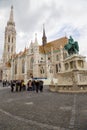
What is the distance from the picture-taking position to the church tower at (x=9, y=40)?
80938mm

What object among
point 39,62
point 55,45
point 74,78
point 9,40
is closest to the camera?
point 74,78

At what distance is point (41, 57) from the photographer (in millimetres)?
57969

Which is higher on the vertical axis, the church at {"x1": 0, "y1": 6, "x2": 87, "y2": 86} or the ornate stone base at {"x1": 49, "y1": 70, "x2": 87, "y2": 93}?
the church at {"x1": 0, "y1": 6, "x2": 87, "y2": 86}

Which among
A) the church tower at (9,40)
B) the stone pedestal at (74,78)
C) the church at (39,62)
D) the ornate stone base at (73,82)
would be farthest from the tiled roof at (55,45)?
the ornate stone base at (73,82)

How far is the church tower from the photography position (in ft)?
266

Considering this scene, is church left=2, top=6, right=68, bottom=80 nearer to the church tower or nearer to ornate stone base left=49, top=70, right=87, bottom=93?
the church tower

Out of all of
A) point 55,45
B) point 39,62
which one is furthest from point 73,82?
point 55,45

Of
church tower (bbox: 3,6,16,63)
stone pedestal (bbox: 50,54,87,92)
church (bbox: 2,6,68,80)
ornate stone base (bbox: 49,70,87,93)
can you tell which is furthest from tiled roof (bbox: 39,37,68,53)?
ornate stone base (bbox: 49,70,87,93)

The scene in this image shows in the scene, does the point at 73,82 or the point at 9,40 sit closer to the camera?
the point at 73,82

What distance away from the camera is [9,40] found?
83500 mm

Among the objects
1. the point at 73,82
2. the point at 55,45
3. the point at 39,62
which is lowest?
the point at 73,82

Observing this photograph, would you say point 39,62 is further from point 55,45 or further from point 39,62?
point 55,45

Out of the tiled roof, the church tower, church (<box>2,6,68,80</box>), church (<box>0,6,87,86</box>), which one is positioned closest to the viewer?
church (<box>0,6,87,86</box>)

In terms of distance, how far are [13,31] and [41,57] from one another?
38.0 m
